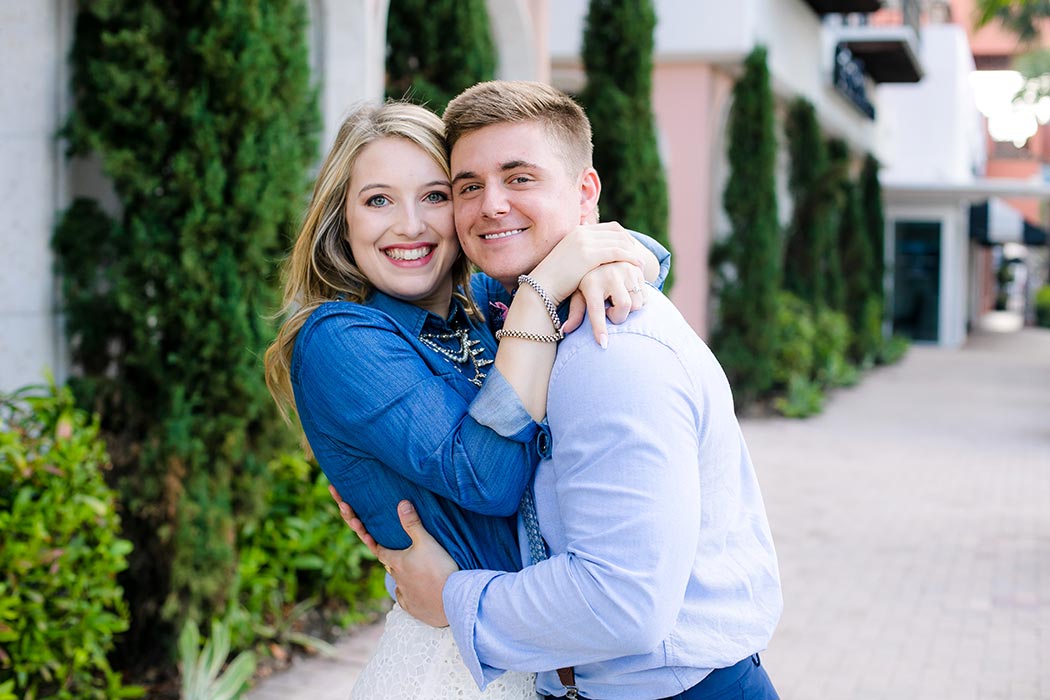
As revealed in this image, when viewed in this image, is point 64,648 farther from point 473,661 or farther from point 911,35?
point 911,35

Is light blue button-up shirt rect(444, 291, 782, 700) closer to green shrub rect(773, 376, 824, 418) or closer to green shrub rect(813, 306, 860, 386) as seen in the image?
green shrub rect(773, 376, 824, 418)

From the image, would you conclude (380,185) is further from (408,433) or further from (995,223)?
(995,223)

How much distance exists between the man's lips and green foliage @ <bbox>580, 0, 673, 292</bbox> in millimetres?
8247

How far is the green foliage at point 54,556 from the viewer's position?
3.64 m

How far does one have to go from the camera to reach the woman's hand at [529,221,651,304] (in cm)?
184

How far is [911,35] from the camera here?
19.6 metres

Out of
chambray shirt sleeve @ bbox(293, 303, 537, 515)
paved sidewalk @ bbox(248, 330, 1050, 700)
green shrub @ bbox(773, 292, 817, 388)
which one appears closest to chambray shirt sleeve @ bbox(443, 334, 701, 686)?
chambray shirt sleeve @ bbox(293, 303, 537, 515)

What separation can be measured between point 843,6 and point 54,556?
15.9 m

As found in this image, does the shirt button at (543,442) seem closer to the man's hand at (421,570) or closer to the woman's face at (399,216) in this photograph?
the man's hand at (421,570)

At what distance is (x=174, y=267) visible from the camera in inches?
176

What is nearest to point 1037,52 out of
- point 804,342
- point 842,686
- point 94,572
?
point 804,342

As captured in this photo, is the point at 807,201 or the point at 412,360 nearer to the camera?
the point at 412,360

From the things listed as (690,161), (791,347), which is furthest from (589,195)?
(791,347)

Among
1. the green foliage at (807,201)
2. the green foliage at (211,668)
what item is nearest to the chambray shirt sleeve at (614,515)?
the green foliage at (211,668)
